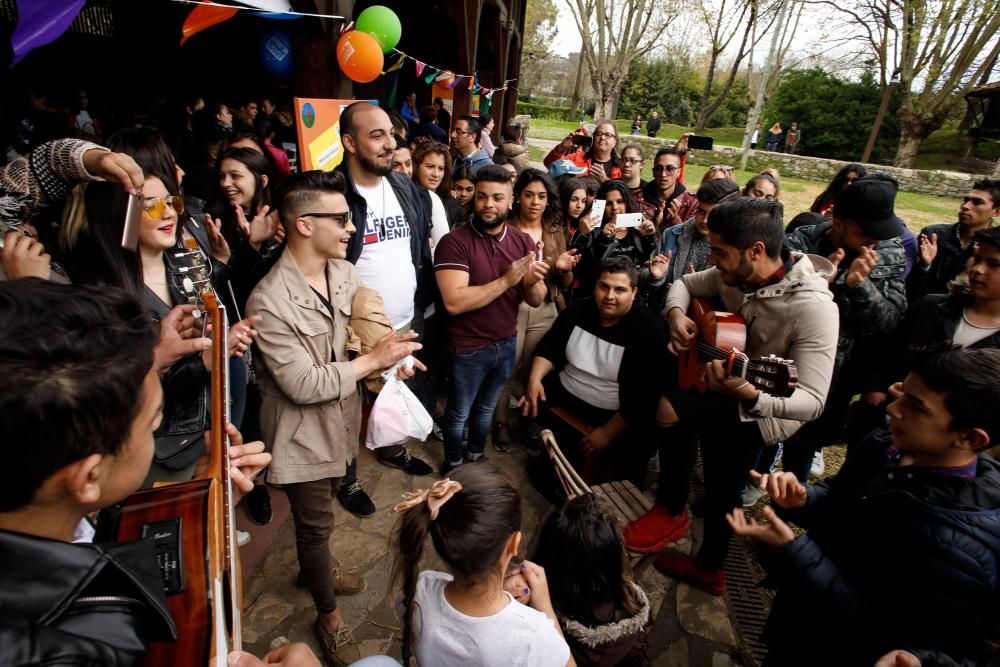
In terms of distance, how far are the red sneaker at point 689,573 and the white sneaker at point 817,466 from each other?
153 centimetres

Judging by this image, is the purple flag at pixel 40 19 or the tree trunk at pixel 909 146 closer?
the purple flag at pixel 40 19

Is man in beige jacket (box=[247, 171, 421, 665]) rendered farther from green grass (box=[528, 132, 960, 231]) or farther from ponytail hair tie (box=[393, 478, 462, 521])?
green grass (box=[528, 132, 960, 231])

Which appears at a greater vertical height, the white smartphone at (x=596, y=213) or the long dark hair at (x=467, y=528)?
the white smartphone at (x=596, y=213)

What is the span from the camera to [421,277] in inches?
139

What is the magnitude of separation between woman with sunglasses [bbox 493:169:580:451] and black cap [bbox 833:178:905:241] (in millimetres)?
1711

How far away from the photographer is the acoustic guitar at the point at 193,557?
3.39 feet

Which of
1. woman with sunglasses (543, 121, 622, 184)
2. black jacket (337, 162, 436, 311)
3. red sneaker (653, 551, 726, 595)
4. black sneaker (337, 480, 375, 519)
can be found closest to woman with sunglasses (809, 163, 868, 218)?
woman with sunglasses (543, 121, 622, 184)

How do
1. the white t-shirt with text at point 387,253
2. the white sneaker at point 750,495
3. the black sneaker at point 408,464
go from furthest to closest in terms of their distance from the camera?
the black sneaker at point 408,464 < the white sneaker at point 750,495 < the white t-shirt with text at point 387,253

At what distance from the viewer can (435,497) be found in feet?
5.17

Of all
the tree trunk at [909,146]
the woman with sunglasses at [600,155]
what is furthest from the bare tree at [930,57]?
the woman with sunglasses at [600,155]

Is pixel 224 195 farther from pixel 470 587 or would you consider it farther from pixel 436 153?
pixel 470 587

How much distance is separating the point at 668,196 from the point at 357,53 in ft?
10.7

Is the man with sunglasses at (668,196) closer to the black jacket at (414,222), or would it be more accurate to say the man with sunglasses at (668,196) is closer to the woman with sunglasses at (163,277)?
the black jacket at (414,222)

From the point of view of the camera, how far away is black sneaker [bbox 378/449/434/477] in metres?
3.72
